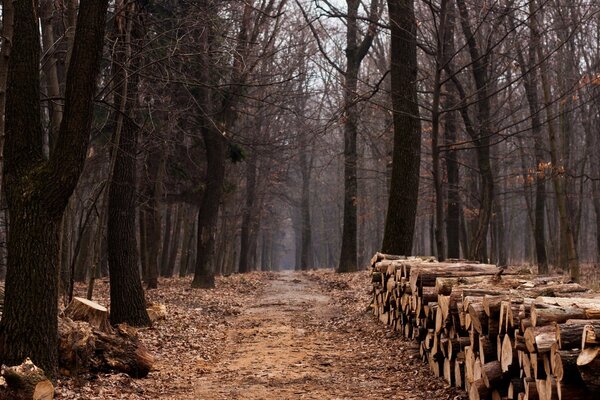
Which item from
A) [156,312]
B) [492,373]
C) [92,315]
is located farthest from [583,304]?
[156,312]

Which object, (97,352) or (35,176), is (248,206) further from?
(35,176)

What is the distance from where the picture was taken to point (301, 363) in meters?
9.41

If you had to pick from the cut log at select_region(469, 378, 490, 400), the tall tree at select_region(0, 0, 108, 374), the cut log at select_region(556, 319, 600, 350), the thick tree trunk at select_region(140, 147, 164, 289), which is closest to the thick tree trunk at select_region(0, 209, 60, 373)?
the tall tree at select_region(0, 0, 108, 374)

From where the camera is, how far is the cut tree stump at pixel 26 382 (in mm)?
6070

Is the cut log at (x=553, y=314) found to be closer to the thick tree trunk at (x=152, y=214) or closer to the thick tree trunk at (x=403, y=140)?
the thick tree trunk at (x=403, y=140)

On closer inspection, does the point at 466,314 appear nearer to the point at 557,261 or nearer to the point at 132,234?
the point at 132,234

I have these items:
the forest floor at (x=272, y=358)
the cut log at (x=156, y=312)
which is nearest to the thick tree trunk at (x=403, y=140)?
the forest floor at (x=272, y=358)

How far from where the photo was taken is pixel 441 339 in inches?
315

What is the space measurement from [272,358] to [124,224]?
169 inches

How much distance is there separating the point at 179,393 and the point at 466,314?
3459mm

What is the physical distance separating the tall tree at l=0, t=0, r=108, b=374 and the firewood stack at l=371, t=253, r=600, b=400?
14.6 ft

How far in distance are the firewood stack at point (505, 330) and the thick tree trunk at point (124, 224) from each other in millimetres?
4981

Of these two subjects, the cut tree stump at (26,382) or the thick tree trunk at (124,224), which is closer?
the cut tree stump at (26,382)

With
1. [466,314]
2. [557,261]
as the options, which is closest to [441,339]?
[466,314]
